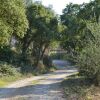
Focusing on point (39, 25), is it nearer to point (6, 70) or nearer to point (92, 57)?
point (6, 70)

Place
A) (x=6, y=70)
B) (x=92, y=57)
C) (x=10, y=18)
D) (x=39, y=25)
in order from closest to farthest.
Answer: (x=92, y=57) < (x=10, y=18) < (x=6, y=70) < (x=39, y=25)

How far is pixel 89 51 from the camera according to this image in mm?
27234

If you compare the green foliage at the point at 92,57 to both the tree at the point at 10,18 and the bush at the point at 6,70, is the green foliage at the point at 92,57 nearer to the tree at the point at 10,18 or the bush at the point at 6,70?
the tree at the point at 10,18

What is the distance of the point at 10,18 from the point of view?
2975 centimetres

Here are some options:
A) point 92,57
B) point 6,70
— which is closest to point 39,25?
point 6,70

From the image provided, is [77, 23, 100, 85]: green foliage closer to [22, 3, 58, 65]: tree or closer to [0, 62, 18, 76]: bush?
[0, 62, 18, 76]: bush

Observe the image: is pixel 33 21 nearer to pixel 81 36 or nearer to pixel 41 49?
pixel 41 49

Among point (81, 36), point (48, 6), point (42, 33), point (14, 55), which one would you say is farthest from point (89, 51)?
point (48, 6)

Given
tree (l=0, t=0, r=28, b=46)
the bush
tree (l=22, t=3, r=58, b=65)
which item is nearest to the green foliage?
tree (l=0, t=0, r=28, b=46)

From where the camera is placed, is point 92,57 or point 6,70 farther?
point 6,70

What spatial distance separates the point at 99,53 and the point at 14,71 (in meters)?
18.4

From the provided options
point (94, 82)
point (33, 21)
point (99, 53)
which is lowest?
point (94, 82)

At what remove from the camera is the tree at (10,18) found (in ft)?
91.4

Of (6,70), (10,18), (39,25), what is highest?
(39,25)
